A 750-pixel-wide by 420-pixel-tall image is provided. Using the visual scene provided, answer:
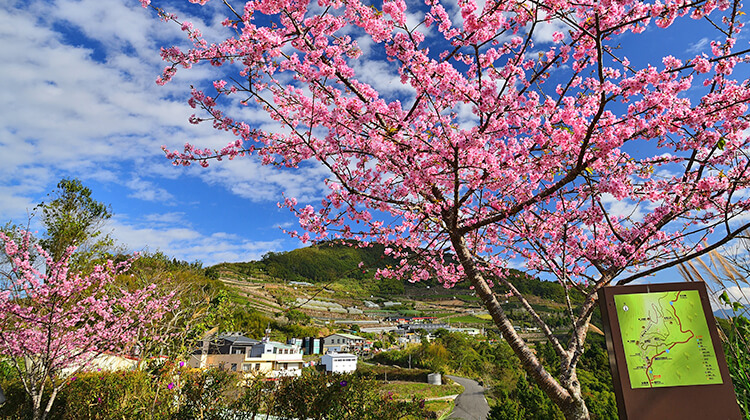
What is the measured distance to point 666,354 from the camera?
6.78ft

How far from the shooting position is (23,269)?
21.2 ft

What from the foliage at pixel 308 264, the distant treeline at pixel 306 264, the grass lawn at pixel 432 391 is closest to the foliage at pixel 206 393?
the grass lawn at pixel 432 391

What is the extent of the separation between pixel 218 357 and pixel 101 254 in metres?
15.2

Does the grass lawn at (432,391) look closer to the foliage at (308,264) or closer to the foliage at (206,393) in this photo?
the foliage at (206,393)

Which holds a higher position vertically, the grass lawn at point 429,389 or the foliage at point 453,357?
the foliage at point 453,357

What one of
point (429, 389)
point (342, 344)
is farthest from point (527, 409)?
point (342, 344)

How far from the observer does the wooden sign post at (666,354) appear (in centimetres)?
199

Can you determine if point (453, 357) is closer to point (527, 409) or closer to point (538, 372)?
point (527, 409)

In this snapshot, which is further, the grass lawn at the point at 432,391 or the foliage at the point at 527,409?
the grass lawn at the point at 432,391

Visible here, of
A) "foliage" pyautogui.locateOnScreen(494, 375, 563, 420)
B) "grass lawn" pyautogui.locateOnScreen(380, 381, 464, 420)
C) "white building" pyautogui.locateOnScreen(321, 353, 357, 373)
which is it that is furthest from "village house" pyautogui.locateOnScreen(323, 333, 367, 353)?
"foliage" pyautogui.locateOnScreen(494, 375, 563, 420)

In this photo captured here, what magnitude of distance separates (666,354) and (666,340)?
8cm

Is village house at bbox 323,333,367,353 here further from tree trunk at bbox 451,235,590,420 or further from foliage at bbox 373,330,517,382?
tree trunk at bbox 451,235,590,420

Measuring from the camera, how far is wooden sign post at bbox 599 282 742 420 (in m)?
1.99

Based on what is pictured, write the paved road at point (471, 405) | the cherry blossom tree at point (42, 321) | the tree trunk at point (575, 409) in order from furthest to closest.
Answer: the paved road at point (471, 405)
the cherry blossom tree at point (42, 321)
the tree trunk at point (575, 409)
